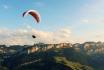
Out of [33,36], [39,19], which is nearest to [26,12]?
[39,19]

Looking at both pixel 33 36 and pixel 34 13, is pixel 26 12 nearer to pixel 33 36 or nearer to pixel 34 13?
pixel 34 13

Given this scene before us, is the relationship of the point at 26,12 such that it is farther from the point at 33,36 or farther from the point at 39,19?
the point at 33,36

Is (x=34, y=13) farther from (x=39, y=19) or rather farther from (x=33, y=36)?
(x=33, y=36)

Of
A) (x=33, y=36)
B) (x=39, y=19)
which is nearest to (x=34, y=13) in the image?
(x=39, y=19)

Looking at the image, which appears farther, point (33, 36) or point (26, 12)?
point (33, 36)

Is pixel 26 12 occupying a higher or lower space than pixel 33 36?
higher

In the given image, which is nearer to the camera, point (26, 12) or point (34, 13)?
point (26, 12)

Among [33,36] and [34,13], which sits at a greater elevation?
[34,13]
